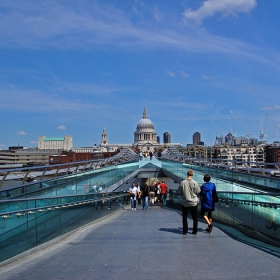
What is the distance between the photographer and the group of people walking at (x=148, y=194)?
2014 cm

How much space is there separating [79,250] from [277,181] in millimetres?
8685

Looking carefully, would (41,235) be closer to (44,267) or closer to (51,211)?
(51,211)

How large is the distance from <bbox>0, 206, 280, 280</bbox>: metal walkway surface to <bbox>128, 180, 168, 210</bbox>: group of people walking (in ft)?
33.3

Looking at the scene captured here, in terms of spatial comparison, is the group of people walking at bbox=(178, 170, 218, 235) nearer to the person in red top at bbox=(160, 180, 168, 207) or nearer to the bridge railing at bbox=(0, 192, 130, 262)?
the bridge railing at bbox=(0, 192, 130, 262)

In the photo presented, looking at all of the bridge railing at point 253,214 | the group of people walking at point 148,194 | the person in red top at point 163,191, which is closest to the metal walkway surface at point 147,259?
the bridge railing at point 253,214

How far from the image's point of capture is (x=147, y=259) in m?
7.20

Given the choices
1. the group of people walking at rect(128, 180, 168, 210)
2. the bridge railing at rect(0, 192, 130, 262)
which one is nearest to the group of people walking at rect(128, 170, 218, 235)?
the bridge railing at rect(0, 192, 130, 262)

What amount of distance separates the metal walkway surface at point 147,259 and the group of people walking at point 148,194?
1015 cm

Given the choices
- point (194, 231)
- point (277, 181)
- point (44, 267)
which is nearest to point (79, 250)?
point (44, 267)

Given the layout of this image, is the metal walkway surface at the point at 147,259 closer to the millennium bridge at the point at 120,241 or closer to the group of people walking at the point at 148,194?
the millennium bridge at the point at 120,241

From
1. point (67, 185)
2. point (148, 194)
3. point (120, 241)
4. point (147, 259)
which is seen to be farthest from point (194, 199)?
point (148, 194)

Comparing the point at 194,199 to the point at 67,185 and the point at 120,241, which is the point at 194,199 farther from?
the point at 67,185

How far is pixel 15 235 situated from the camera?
757cm

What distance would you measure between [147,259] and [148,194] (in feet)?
44.9
